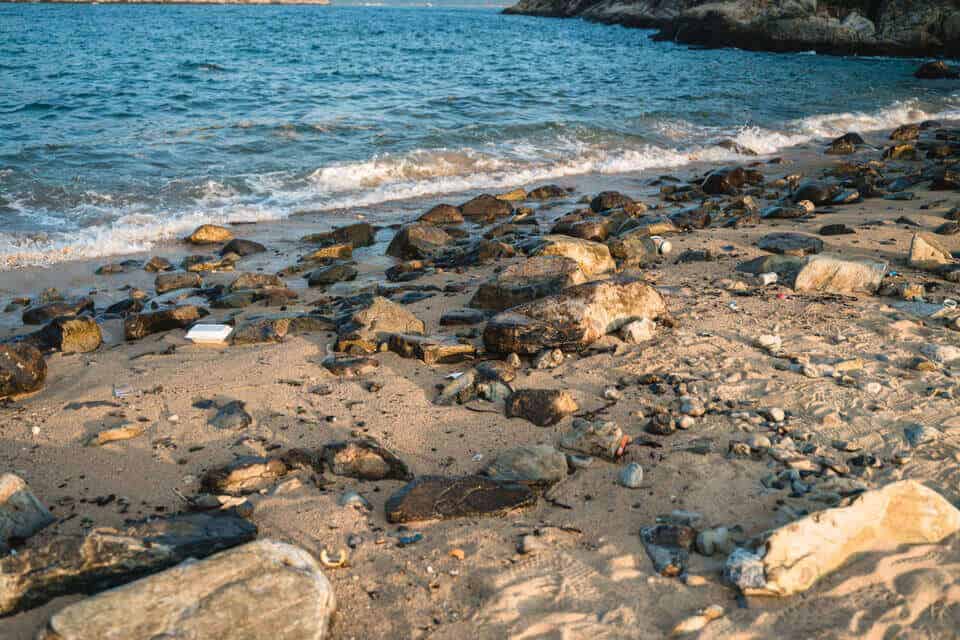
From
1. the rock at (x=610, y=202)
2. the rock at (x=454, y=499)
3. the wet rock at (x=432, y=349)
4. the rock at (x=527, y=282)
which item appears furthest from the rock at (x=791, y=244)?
the rock at (x=454, y=499)

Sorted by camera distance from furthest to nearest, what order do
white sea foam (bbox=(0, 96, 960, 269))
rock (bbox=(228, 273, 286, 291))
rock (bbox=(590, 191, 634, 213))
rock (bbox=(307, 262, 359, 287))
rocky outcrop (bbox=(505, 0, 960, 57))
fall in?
rocky outcrop (bbox=(505, 0, 960, 57)) < rock (bbox=(590, 191, 634, 213)) < white sea foam (bbox=(0, 96, 960, 269)) < rock (bbox=(307, 262, 359, 287)) < rock (bbox=(228, 273, 286, 291))

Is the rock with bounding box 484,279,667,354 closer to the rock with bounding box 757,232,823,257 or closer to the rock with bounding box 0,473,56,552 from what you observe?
the rock with bounding box 757,232,823,257

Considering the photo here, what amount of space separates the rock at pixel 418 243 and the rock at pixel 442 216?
101 centimetres

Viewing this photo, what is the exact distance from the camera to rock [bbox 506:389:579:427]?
383 centimetres

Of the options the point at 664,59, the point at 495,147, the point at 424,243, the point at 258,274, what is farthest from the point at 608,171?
the point at 664,59

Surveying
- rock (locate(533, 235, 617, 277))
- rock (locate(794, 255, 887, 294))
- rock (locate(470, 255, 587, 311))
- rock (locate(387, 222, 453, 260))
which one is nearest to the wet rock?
rock (locate(470, 255, 587, 311))

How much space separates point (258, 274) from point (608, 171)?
756 centimetres

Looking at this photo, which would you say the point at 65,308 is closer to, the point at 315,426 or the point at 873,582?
the point at 315,426

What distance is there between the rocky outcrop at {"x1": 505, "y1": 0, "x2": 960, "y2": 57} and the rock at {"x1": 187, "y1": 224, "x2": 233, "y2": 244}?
134 feet

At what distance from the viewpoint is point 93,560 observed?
2.50 m

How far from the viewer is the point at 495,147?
1356 centimetres

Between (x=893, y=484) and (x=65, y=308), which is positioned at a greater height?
(x=893, y=484)

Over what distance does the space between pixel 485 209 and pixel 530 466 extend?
656 centimetres

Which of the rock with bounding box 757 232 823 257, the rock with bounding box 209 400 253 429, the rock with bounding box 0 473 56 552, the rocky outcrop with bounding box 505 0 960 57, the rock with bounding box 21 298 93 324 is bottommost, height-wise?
the rock with bounding box 21 298 93 324
